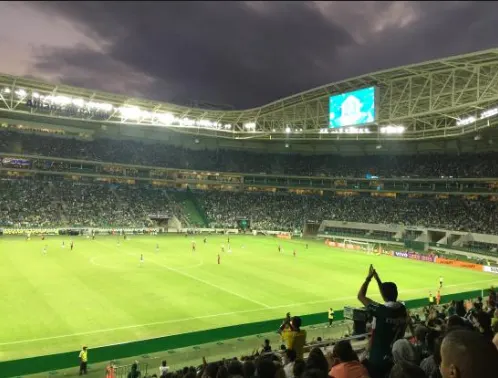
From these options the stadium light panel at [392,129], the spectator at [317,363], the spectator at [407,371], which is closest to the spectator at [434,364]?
the spectator at [317,363]

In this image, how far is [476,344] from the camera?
8.46ft

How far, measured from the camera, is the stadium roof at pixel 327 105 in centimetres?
4375

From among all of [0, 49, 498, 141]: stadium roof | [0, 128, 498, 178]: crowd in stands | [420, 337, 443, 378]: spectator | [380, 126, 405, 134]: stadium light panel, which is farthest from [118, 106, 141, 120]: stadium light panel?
[420, 337, 443, 378]: spectator

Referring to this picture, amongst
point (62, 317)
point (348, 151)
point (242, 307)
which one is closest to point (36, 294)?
point (62, 317)

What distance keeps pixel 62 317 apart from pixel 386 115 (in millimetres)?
48664

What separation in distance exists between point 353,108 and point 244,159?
55.7 metres

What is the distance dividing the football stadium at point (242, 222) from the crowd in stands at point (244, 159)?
371 mm

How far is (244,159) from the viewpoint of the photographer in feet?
330

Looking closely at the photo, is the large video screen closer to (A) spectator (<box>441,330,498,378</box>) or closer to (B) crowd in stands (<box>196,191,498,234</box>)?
(B) crowd in stands (<box>196,191,498,234</box>)

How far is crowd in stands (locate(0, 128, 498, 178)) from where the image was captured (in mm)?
78062

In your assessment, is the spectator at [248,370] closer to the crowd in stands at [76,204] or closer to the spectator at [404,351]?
the spectator at [404,351]

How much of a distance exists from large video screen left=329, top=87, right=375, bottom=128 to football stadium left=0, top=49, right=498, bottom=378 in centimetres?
15

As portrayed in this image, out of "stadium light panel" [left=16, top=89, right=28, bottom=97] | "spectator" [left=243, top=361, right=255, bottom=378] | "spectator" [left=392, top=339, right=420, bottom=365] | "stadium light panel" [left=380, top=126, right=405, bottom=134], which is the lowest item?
"spectator" [left=243, top=361, right=255, bottom=378]

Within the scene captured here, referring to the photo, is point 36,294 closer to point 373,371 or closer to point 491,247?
point 373,371
